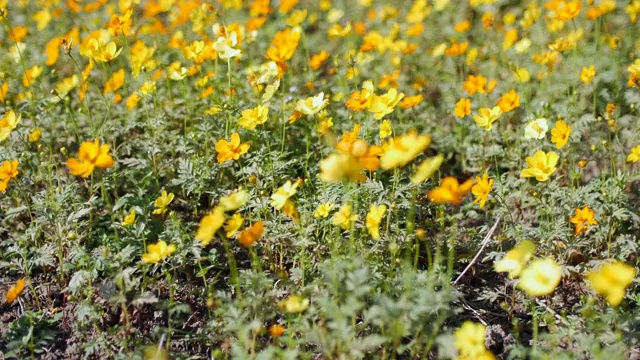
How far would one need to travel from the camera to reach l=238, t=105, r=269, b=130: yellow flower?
8.66 ft

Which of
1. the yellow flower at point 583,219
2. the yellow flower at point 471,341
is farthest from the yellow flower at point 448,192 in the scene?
the yellow flower at point 583,219

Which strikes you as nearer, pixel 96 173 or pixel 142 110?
pixel 96 173

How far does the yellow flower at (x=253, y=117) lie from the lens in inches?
104

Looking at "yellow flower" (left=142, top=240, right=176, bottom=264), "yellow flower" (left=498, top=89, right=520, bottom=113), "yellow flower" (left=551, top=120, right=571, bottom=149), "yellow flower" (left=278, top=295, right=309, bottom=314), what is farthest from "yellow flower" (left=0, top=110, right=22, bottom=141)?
"yellow flower" (left=551, top=120, right=571, bottom=149)

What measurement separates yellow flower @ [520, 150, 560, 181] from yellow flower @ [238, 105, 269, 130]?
109cm

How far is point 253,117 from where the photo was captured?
2.67m

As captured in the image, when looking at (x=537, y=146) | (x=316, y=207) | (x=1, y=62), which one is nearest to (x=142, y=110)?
(x=316, y=207)

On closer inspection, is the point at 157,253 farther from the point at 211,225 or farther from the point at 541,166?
the point at 541,166

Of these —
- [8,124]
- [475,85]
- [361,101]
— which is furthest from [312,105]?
[8,124]

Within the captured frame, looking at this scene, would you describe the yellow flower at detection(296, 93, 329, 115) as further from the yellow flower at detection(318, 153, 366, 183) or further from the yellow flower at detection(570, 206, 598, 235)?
the yellow flower at detection(570, 206, 598, 235)

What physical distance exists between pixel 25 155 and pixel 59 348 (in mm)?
1001

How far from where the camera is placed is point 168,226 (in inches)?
101

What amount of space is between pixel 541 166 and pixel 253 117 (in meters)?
1.20

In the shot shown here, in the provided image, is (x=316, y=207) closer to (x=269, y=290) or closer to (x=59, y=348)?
(x=269, y=290)
